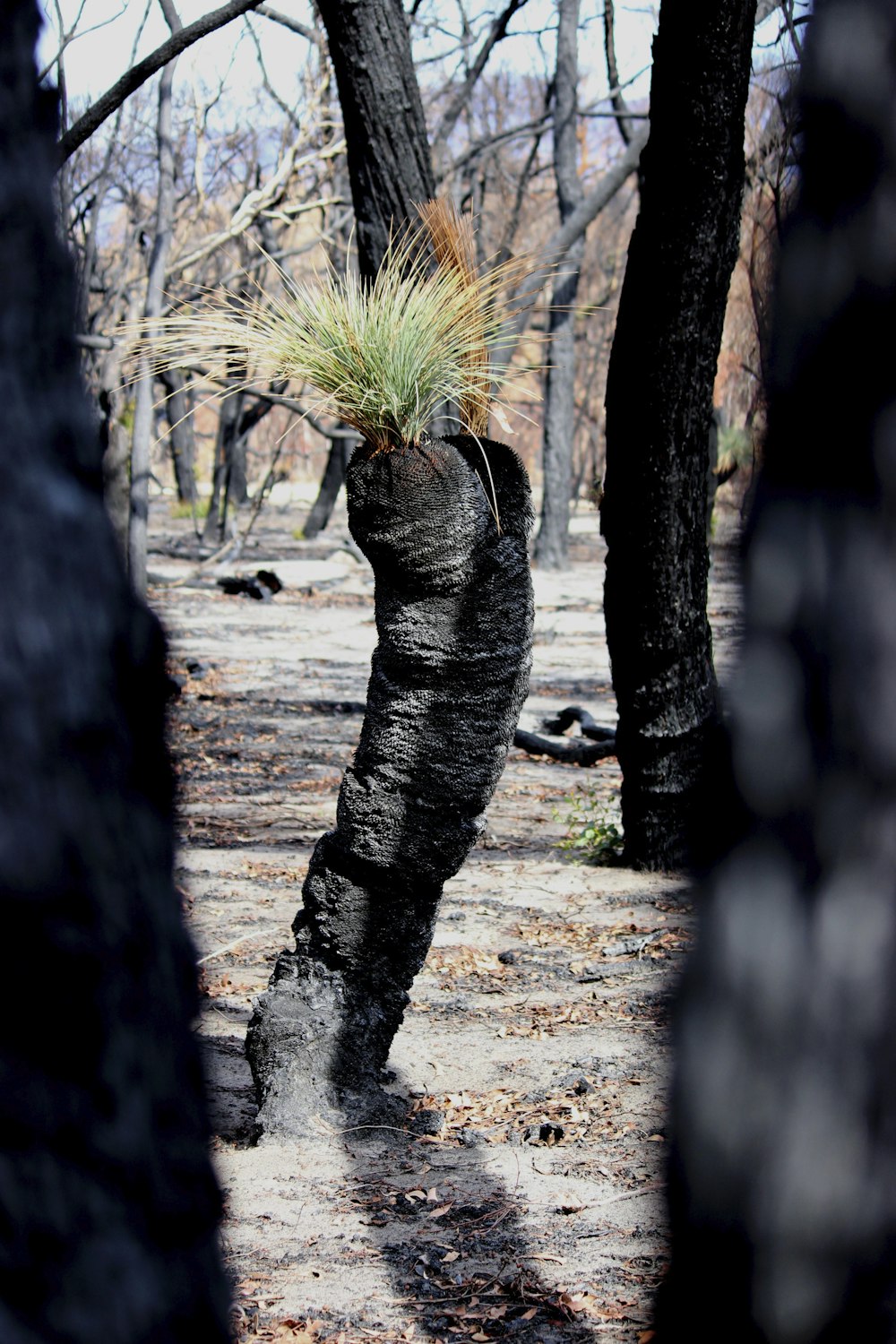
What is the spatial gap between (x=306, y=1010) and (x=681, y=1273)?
2.61m

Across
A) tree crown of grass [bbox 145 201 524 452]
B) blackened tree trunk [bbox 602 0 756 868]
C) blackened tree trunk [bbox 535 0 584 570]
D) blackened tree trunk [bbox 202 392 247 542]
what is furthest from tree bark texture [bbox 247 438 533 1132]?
blackened tree trunk [bbox 535 0 584 570]

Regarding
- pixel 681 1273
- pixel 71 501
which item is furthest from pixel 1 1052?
pixel 681 1273

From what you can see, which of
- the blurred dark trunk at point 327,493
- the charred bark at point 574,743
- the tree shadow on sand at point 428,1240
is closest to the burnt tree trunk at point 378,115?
the charred bark at point 574,743

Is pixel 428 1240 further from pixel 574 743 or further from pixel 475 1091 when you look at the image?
pixel 574 743

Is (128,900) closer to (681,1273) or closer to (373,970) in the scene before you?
(681,1273)

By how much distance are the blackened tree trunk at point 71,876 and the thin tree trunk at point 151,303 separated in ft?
28.4

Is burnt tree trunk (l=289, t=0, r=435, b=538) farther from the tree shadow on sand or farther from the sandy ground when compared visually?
the tree shadow on sand

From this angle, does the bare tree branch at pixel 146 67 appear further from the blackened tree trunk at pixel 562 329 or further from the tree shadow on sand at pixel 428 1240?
the blackened tree trunk at pixel 562 329

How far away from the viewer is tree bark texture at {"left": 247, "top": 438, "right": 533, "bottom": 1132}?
10.1ft

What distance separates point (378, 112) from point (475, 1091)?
12.1 feet

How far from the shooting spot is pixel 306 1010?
3305 millimetres

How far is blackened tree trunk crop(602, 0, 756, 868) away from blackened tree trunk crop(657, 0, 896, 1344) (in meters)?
3.07

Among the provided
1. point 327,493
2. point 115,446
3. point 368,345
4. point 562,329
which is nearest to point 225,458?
point 327,493

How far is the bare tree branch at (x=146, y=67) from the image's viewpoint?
5277 mm
